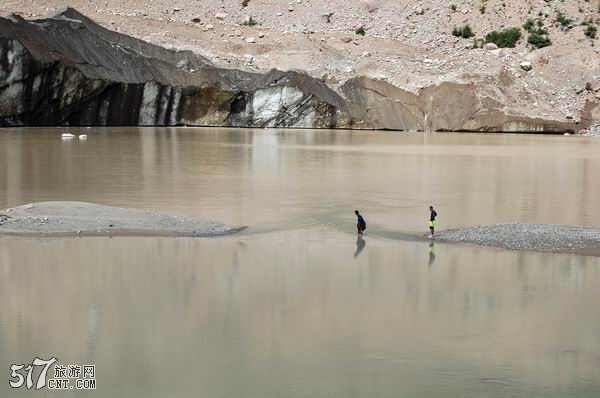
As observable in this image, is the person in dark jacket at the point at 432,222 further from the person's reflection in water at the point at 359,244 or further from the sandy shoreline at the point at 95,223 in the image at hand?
the sandy shoreline at the point at 95,223

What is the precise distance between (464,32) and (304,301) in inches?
2428

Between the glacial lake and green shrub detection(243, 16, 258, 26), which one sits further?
green shrub detection(243, 16, 258, 26)

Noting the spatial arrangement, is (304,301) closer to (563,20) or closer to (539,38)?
(539,38)

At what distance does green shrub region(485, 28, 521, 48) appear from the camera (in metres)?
65.0

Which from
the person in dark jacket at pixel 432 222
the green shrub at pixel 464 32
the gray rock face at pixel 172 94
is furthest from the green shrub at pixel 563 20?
the person in dark jacket at pixel 432 222

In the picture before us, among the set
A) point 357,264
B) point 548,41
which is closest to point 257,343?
point 357,264

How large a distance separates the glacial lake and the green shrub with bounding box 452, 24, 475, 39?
49.9 metres

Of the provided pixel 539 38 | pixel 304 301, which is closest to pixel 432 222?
pixel 304 301

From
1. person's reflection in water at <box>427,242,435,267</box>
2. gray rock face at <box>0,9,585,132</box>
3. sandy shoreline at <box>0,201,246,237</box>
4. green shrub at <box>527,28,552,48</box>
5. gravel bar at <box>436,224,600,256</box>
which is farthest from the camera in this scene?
green shrub at <box>527,28,552,48</box>

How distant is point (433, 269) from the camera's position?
11.6 m

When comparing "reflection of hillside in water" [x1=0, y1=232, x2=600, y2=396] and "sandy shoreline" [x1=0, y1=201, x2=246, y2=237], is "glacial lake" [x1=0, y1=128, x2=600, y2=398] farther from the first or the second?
"sandy shoreline" [x1=0, y1=201, x2=246, y2=237]

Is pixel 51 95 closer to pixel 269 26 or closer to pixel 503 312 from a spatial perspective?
pixel 269 26

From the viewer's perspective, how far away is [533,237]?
549 inches

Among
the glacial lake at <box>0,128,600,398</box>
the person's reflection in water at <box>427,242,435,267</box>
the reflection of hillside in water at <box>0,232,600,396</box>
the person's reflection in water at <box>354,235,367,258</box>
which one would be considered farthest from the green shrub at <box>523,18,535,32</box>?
the reflection of hillside in water at <box>0,232,600,396</box>
